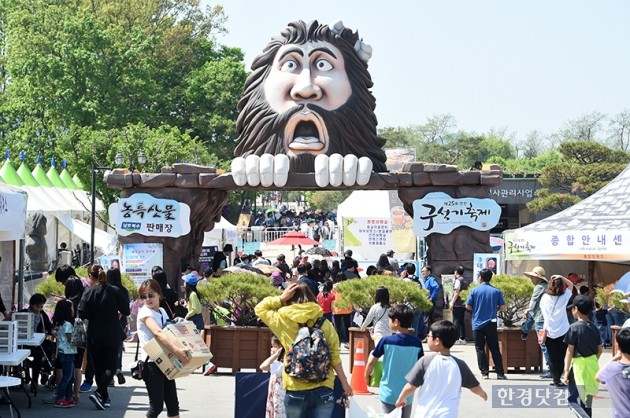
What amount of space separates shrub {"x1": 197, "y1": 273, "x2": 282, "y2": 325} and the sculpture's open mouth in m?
6.84

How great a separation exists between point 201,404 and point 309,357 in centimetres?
489

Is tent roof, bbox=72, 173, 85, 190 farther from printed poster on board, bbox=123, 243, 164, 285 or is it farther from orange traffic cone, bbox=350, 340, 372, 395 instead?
orange traffic cone, bbox=350, 340, 372, 395

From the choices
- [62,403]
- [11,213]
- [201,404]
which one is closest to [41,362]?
[62,403]

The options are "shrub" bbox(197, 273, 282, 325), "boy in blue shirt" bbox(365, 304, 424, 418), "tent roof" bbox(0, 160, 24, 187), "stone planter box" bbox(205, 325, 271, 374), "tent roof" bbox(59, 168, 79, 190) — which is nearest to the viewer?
"boy in blue shirt" bbox(365, 304, 424, 418)

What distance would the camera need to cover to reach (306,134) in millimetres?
22953

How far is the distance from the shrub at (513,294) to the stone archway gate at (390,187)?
5677mm

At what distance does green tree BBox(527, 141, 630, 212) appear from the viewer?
4472 cm

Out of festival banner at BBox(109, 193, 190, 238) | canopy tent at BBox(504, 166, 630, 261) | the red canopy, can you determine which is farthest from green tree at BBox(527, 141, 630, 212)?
festival banner at BBox(109, 193, 190, 238)

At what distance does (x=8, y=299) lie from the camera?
1501 cm

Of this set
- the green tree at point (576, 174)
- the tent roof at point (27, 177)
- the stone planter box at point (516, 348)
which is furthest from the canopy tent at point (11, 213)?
the green tree at point (576, 174)

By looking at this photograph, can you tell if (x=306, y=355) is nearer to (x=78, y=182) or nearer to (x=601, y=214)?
(x=601, y=214)

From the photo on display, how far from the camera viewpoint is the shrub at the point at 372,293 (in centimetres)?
1602

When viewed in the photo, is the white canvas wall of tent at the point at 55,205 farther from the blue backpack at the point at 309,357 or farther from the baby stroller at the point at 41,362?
the blue backpack at the point at 309,357

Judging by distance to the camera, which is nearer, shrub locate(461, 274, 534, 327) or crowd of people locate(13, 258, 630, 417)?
crowd of people locate(13, 258, 630, 417)
